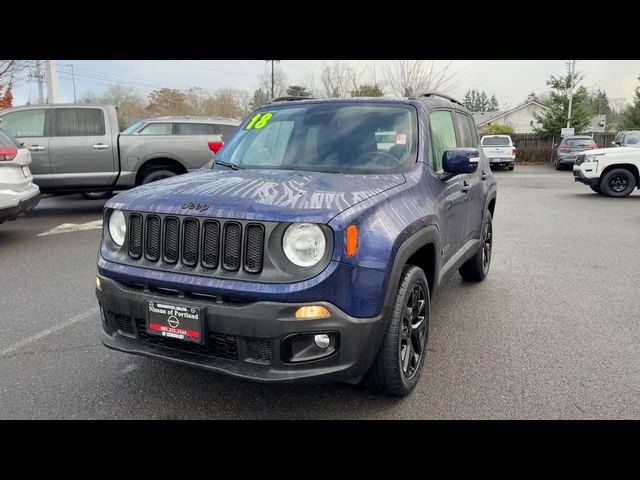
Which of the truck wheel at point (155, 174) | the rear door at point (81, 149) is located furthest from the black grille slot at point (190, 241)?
the rear door at point (81, 149)

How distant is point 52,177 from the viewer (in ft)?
30.0

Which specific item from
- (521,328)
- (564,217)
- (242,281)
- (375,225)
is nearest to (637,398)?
(521,328)

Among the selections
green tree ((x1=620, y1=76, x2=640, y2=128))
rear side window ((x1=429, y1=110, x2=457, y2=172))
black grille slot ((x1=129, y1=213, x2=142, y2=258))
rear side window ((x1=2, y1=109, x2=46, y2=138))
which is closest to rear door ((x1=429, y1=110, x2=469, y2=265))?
rear side window ((x1=429, y1=110, x2=457, y2=172))

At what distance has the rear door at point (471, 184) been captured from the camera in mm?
4577

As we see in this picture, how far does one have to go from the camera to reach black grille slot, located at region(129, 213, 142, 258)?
2.78 m

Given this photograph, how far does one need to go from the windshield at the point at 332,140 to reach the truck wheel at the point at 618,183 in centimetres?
1227

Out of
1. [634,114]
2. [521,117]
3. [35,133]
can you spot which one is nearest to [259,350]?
[35,133]

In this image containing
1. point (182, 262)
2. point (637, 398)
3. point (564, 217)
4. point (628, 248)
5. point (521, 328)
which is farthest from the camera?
point (564, 217)

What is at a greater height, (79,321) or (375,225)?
(375,225)

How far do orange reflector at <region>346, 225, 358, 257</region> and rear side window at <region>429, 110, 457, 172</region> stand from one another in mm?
1380

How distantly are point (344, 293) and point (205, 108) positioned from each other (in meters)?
44.4

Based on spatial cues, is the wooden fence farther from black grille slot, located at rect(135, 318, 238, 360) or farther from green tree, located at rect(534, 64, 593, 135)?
black grille slot, located at rect(135, 318, 238, 360)

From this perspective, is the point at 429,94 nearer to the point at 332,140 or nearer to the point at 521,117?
the point at 332,140
